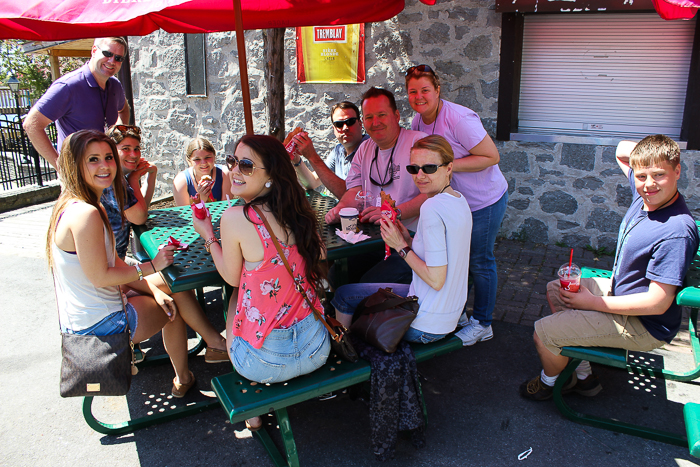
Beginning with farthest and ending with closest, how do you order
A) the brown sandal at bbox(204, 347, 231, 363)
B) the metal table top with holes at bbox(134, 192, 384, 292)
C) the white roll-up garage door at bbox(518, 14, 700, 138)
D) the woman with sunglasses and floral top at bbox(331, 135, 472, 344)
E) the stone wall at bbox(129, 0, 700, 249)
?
1. the stone wall at bbox(129, 0, 700, 249)
2. the white roll-up garage door at bbox(518, 14, 700, 138)
3. the brown sandal at bbox(204, 347, 231, 363)
4. the metal table top with holes at bbox(134, 192, 384, 292)
5. the woman with sunglasses and floral top at bbox(331, 135, 472, 344)

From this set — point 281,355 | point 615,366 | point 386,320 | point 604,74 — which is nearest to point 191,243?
point 281,355

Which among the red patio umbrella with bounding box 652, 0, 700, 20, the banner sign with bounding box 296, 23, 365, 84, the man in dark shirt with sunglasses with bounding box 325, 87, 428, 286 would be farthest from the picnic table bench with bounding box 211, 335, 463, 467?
the banner sign with bounding box 296, 23, 365, 84

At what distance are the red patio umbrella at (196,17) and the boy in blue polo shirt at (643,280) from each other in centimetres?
229

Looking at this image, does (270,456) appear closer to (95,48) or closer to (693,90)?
(95,48)

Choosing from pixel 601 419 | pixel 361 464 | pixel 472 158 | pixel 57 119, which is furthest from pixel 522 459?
pixel 57 119

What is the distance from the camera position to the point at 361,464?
2.41 m

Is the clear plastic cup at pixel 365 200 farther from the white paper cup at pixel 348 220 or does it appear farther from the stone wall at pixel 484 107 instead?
the stone wall at pixel 484 107

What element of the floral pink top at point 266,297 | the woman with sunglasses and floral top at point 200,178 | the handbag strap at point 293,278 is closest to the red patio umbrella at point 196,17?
the woman with sunglasses and floral top at point 200,178

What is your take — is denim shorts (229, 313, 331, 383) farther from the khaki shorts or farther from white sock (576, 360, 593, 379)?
white sock (576, 360, 593, 379)

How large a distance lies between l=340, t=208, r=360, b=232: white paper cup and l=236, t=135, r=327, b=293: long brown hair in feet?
1.84

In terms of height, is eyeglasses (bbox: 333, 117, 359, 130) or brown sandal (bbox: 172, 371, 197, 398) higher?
eyeglasses (bbox: 333, 117, 359, 130)

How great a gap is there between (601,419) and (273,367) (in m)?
1.73

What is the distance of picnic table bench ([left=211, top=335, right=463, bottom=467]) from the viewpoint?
212 centimetres

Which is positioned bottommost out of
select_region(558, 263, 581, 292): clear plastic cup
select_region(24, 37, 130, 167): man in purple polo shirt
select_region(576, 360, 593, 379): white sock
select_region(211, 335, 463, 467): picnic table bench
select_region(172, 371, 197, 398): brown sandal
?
select_region(172, 371, 197, 398): brown sandal
